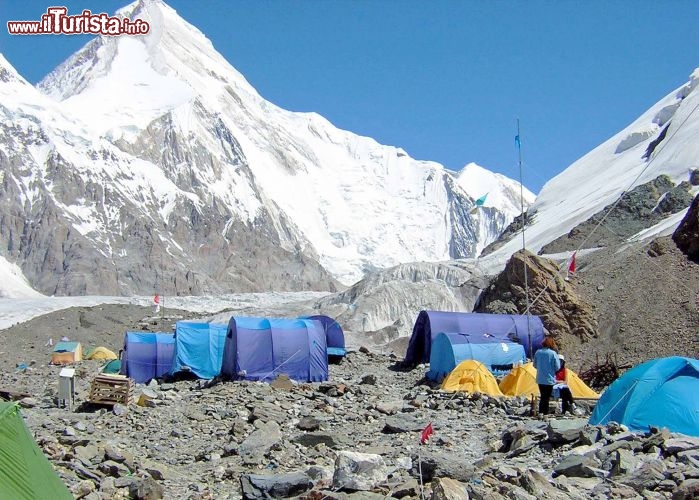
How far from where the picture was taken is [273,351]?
1021 inches

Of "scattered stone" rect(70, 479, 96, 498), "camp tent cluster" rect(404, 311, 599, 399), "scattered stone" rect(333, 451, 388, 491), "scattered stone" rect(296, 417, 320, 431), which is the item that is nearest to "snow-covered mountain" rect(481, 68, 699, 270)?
"camp tent cluster" rect(404, 311, 599, 399)

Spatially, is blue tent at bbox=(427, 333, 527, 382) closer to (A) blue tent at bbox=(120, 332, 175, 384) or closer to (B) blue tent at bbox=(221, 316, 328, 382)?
(B) blue tent at bbox=(221, 316, 328, 382)

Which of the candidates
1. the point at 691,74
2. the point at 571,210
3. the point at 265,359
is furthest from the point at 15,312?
the point at 691,74

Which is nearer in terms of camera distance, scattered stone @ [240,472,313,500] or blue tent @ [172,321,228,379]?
scattered stone @ [240,472,313,500]

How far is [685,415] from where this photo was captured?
44.0 ft

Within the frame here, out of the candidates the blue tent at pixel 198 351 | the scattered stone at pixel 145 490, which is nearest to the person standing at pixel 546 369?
the scattered stone at pixel 145 490

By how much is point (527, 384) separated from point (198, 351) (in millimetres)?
12348

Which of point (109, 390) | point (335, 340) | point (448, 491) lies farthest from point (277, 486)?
point (335, 340)

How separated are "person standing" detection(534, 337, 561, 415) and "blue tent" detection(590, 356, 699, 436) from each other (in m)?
1.67

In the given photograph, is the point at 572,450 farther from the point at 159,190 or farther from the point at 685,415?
the point at 159,190

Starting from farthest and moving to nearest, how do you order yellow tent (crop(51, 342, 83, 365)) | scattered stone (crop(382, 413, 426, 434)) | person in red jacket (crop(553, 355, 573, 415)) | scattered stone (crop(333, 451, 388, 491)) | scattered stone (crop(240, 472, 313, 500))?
yellow tent (crop(51, 342, 83, 365)) → scattered stone (crop(382, 413, 426, 434)) → person in red jacket (crop(553, 355, 573, 415)) → scattered stone (crop(240, 472, 313, 500)) → scattered stone (crop(333, 451, 388, 491))

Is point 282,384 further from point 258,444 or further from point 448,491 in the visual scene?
point 448,491

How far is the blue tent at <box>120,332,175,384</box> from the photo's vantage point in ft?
98.8

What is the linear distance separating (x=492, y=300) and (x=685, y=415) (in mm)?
23858
